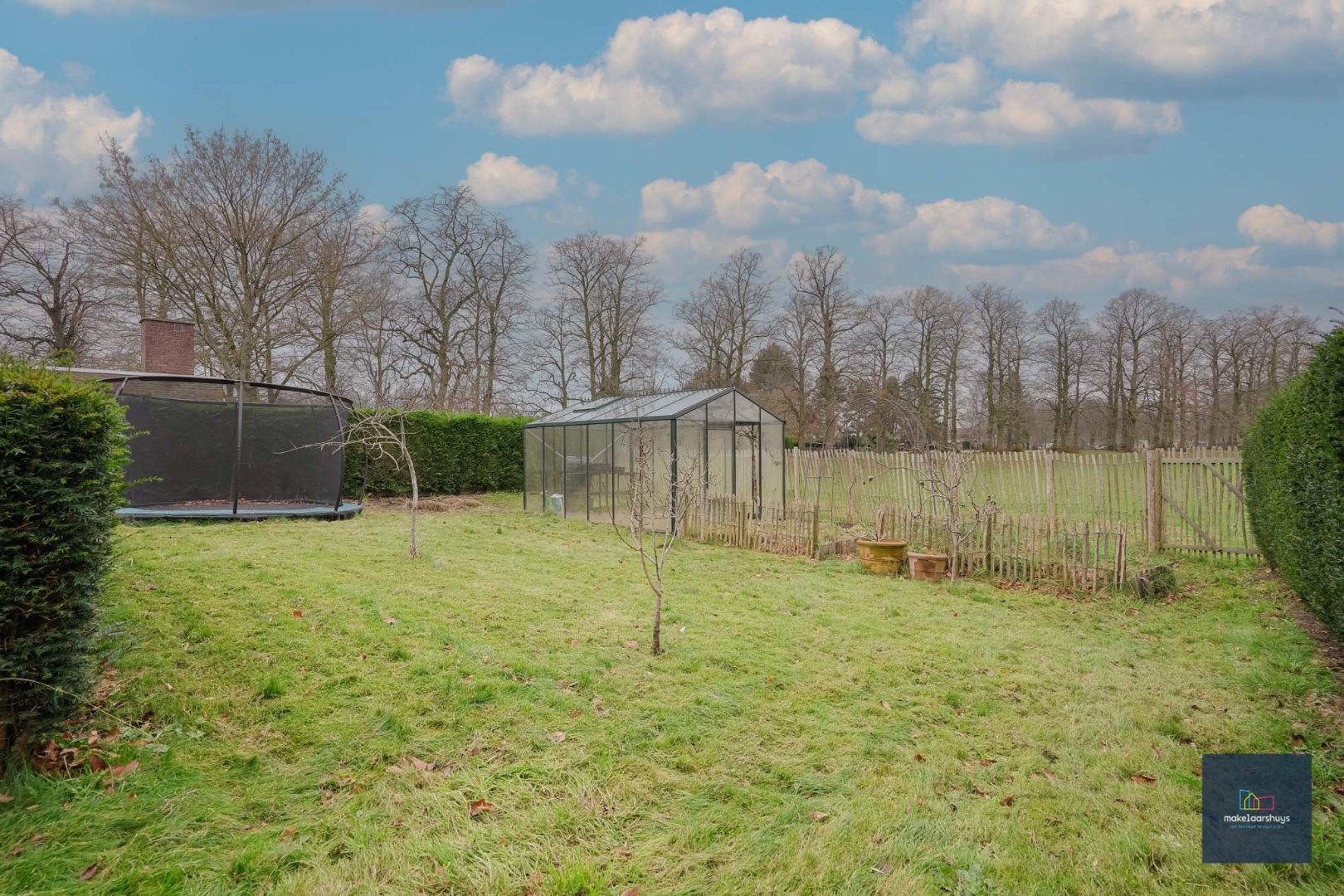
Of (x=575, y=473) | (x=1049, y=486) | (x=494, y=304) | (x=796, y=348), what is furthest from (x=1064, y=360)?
(x=575, y=473)

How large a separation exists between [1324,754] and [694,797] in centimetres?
332

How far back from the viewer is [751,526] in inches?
416

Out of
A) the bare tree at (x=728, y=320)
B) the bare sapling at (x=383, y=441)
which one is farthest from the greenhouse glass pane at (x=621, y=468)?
the bare tree at (x=728, y=320)

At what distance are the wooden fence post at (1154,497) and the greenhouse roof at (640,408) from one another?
656 cm

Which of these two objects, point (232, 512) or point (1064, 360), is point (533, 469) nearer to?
point (232, 512)

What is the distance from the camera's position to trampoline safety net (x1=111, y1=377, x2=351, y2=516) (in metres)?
11.0

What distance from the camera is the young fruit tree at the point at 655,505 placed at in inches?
219

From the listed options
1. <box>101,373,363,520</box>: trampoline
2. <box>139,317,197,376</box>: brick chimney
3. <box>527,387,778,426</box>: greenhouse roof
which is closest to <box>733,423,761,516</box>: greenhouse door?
<box>527,387,778,426</box>: greenhouse roof

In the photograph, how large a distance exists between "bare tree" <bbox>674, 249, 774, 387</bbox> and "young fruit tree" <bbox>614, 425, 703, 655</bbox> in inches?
621

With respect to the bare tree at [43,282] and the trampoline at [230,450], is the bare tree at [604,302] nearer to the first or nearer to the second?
the trampoline at [230,450]

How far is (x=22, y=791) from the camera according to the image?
2.68m

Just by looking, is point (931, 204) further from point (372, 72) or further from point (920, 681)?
point (920, 681)

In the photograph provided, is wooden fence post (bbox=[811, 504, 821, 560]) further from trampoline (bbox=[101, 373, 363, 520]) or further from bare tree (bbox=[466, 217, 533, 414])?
bare tree (bbox=[466, 217, 533, 414])

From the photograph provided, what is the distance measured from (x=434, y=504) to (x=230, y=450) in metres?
4.42
